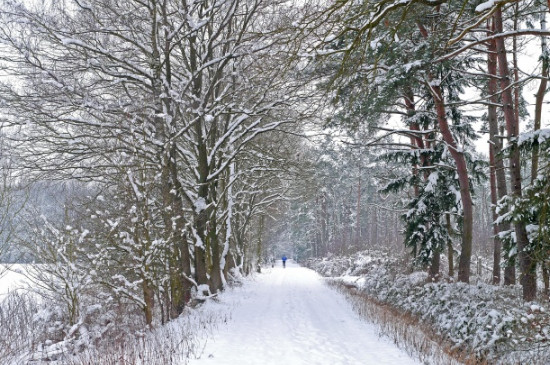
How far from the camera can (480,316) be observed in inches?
253

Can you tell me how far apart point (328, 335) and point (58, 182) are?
343 inches

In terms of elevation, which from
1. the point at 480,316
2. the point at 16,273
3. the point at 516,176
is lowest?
the point at 480,316

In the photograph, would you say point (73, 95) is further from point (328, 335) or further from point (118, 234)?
point (328, 335)

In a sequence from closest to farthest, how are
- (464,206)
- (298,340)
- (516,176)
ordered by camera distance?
(298,340) → (516,176) → (464,206)

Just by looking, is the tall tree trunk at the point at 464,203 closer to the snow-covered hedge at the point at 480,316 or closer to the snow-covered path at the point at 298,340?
the snow-covered hedge at the point at 480,316

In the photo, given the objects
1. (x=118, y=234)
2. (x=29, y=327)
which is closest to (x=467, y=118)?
(x=118, y=234)

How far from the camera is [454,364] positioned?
542cm

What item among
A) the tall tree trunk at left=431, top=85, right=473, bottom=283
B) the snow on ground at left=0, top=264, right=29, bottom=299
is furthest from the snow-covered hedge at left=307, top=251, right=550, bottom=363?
the snow on ground at left=0, top=264, right=29, bottom=299

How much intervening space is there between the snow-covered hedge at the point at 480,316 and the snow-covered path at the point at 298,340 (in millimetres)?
1320

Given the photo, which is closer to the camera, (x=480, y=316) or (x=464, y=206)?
(x=480, y=316)

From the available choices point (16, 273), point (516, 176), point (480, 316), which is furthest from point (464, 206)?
point (16, 273)

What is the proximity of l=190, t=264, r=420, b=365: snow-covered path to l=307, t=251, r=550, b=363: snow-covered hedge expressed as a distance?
132 centimetres

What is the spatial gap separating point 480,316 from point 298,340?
11.0 ft

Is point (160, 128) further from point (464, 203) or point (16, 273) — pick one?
point (464, 203)
